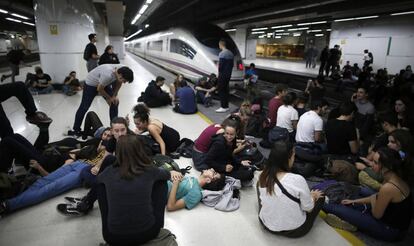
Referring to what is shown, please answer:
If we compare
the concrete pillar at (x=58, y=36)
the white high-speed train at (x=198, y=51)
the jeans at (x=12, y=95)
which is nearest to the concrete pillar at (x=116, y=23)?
the white high-speed train at (x=198, y=51)

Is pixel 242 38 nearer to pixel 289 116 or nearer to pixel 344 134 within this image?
pixel 289 116

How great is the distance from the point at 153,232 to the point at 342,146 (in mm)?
3418

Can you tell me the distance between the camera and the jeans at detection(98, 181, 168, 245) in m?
2.24

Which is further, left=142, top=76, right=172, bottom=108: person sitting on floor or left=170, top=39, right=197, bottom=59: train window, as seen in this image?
left=170, top=39, right=197, bottom=59: train window

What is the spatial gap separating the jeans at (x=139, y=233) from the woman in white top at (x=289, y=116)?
3552mm

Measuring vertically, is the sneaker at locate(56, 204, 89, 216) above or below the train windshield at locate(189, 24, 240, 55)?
below

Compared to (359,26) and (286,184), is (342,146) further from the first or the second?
(359,26)

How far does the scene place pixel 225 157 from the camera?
13.0 feet

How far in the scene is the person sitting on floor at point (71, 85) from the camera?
10.3 m

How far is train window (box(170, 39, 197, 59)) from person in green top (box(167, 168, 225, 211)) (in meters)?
8.63

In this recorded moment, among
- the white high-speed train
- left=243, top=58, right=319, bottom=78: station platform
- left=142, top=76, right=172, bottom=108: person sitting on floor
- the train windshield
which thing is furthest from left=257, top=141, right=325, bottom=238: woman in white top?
left=243, top=58, right=319, bottom=78: station platform

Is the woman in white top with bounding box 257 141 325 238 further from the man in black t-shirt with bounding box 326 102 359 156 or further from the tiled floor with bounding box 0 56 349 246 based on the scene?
the man in black t-shirt with bounding box 326 102 359 156

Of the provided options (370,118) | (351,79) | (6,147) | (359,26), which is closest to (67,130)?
(6,147)

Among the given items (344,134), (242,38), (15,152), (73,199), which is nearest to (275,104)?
(344,134)
